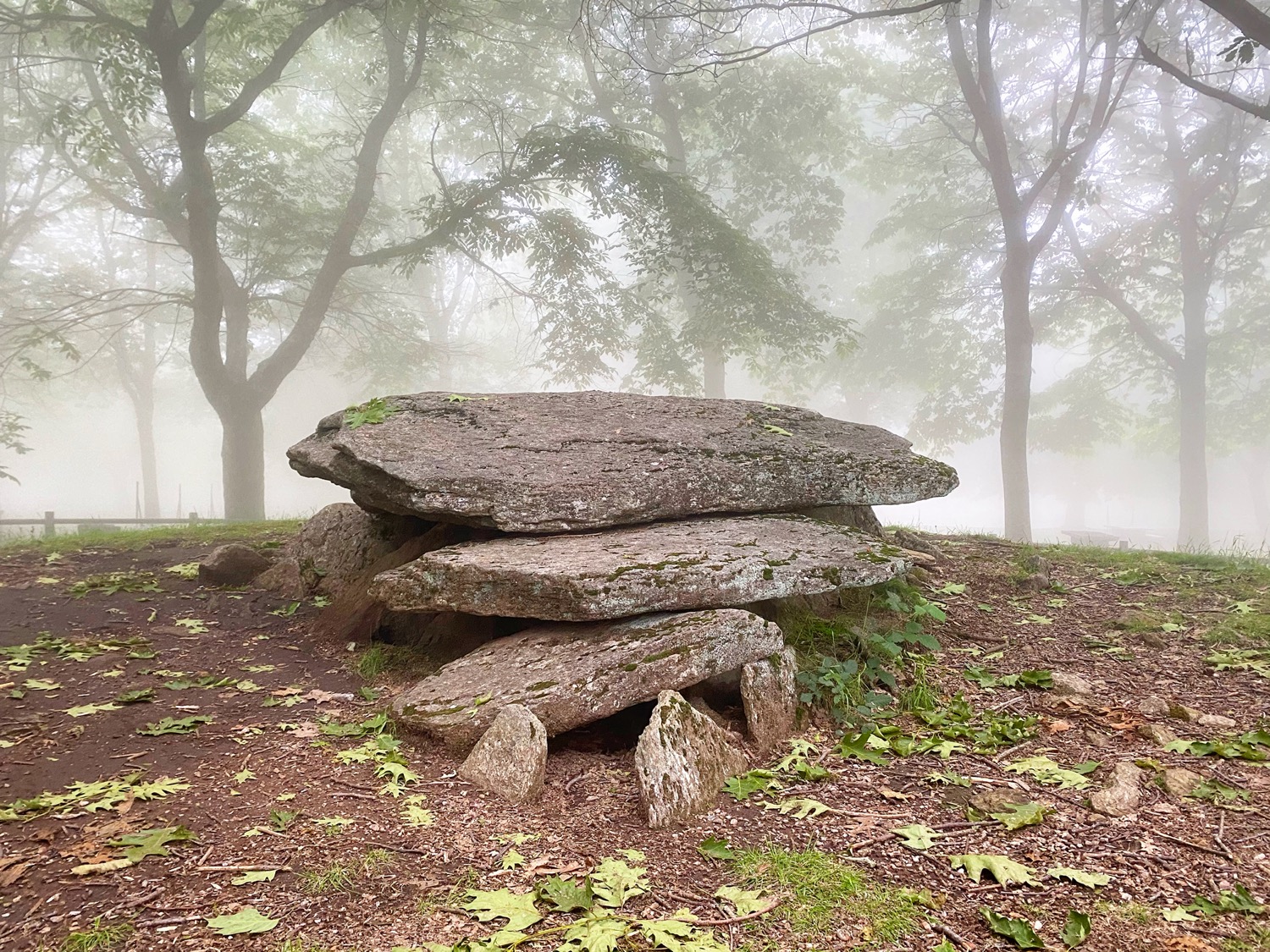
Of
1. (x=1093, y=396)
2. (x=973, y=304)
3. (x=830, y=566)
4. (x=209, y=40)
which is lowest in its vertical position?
(x=830, y=566)

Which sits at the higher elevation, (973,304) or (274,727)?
(973,304)

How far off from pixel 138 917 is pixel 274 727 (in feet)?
6.06

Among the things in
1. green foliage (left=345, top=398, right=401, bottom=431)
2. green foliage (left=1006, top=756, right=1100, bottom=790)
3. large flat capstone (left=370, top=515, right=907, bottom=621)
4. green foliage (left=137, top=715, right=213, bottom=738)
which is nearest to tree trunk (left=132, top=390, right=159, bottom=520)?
green foliage (left=345, top=398, right=401, bottom=431)

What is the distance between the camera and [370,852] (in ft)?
10.1

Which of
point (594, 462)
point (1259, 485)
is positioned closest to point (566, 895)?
point (594, 462)

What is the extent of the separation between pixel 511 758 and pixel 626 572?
51.5 inches

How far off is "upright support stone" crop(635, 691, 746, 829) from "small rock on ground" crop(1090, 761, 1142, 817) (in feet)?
5.62

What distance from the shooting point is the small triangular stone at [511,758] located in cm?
368

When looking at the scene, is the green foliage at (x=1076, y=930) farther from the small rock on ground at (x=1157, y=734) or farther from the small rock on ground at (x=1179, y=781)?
the small rock on ground at (x=1157, y=734)

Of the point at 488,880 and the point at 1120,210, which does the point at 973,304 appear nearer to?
the point at 1120,210

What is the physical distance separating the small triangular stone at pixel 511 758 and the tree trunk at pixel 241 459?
43.9ft

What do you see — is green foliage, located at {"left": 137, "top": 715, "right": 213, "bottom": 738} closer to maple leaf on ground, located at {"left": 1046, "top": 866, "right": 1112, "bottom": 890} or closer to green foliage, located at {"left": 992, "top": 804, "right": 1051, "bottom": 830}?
green foliage, located at {"left": 992, "top": 804, "right": 1051, "bottom": 830}

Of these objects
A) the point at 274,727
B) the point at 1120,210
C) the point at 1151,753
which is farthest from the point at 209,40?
the point at 1120,210

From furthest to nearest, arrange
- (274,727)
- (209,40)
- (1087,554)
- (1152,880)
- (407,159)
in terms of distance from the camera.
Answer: (407,159)
(209,40)
(1087,554)
(274,727)
(1152,880)
